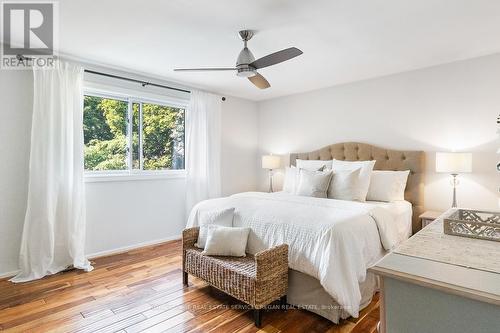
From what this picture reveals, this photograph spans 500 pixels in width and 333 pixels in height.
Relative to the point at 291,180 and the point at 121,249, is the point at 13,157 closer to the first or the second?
the point at 121,249

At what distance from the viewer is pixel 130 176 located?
372cm

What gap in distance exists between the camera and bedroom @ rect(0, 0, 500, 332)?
2.06m

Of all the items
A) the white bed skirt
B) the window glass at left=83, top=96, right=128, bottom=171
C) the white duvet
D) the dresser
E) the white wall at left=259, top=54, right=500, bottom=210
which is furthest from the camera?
the window glass at left=83, top=96, right=128, bottom=171

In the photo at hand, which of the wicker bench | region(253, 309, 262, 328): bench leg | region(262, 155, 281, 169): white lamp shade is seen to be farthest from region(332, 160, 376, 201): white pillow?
region(253, 309, 262, 328): bench leg

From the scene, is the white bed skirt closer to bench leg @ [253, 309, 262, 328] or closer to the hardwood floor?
the hardwood floor

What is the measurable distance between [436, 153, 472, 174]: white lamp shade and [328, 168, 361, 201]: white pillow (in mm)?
830

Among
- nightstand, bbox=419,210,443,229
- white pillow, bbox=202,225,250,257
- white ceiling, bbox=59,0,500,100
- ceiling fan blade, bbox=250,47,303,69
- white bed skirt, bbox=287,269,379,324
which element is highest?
white ceiling, bbox=59,0,500,100

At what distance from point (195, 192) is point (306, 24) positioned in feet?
9.20

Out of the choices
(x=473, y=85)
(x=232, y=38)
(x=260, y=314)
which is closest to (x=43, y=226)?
(x=260, y=314)

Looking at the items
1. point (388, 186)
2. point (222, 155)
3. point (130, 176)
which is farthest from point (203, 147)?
point (388, 186)

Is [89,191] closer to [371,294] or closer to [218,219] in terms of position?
[218,219]

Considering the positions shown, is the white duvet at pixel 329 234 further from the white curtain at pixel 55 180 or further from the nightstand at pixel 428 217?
the white curtain at pixel 55 180

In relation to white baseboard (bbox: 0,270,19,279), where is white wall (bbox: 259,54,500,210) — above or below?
above

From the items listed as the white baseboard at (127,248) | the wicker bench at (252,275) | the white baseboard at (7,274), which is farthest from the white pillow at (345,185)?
the white baseboard at (7,274)
